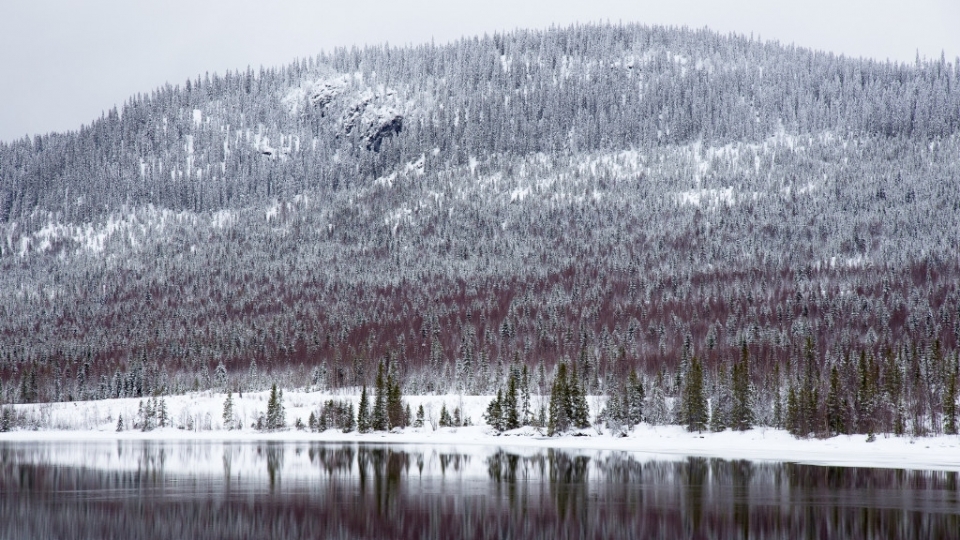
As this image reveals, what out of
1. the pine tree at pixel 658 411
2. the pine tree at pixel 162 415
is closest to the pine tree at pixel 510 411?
the pine tree at pixel 658 411

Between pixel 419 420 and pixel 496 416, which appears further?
pixel 419 420

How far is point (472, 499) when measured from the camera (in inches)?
2319

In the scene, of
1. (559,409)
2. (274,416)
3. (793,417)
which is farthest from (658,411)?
(274,416)

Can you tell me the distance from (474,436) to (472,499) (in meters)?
82.0

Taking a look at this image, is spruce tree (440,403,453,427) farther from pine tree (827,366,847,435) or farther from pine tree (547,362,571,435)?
pine tree (827,366,847,435)

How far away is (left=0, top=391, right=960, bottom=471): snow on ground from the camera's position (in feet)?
326

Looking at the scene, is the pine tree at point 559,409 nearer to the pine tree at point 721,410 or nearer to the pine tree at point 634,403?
the pine tree at point 634,403

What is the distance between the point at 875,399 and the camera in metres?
114

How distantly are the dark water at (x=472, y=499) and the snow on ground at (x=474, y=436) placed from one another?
14.6 meters

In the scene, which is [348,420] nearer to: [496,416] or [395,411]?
[395,411]

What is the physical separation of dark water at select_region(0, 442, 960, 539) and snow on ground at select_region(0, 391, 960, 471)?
14607 millimetres

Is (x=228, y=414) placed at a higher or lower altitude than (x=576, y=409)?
lower

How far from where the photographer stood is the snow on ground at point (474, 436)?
99500 mm

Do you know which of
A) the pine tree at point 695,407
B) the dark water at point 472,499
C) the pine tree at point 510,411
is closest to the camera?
the dark water at point 472,499
